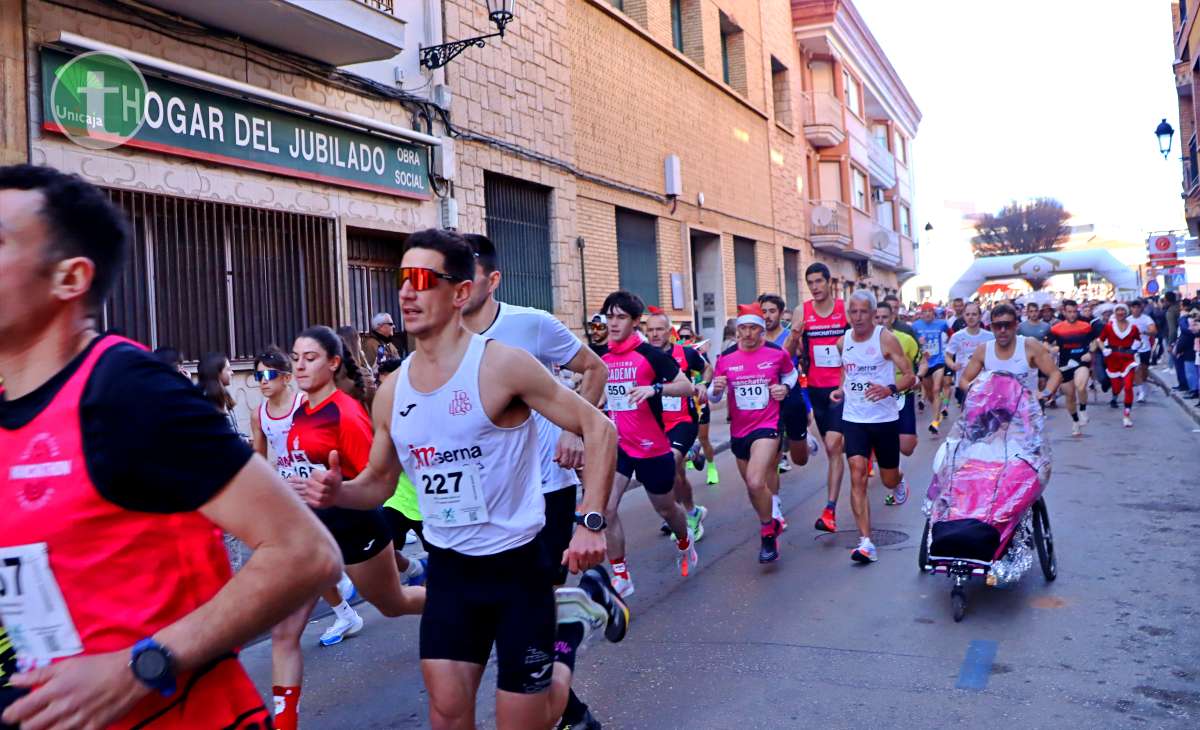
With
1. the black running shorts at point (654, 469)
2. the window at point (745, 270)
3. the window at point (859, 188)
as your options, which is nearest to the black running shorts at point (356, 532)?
the black running shorts at point (654, 469)

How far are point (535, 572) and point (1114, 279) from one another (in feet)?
138

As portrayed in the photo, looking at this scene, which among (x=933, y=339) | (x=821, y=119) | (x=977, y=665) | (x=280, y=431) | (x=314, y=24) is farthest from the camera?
(x=821, y=119)

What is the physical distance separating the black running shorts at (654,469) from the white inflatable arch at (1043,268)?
34376 millimetres

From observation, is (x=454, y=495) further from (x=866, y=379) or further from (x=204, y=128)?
(x=204, y=128)

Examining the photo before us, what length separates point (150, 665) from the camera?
167cm

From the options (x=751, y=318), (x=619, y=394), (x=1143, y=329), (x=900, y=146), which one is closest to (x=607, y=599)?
(x=619, y=394)

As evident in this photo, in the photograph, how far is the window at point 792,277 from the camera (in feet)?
99.3

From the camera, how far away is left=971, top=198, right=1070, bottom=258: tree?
74062 millimetres

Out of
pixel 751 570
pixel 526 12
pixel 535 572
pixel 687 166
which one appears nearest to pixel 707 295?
pixel 687 166

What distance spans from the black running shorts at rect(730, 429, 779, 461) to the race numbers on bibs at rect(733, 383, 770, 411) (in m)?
0.19

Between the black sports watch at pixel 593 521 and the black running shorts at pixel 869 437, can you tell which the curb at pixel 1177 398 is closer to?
the black running shorts at pixel 869 437

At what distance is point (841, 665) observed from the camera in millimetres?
5301

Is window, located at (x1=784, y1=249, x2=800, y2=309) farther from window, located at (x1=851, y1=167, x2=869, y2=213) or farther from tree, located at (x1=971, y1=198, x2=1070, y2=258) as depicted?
tree, located at (x1=971, y1=198, x2=1070, y2=258)

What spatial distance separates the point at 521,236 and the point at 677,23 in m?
9.59
